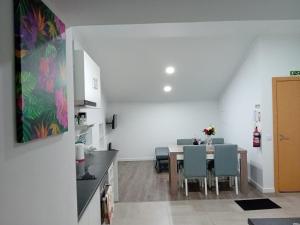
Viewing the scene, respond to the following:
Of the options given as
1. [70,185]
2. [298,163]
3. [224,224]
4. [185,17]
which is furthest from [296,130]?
[70,185]

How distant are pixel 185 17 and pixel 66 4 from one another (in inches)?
29.7

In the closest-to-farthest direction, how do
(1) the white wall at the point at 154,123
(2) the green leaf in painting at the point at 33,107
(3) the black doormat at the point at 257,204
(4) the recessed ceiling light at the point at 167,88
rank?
(2) the green leaf in painting at the point at 33,107 → (3) the black doormat at the point at 257,204 → (4) the recessed ceiling light at the point at 167,88 → (1) the white wall at the point at 154,123

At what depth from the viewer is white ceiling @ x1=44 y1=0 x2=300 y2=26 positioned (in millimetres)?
1505

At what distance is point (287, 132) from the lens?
16.3 ft

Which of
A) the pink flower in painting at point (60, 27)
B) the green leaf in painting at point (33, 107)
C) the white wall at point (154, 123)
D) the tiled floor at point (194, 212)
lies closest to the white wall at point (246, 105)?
the tiled floor at point (194, 212)

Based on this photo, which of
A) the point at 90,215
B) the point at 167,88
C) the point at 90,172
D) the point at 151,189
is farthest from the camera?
the point at 167,88

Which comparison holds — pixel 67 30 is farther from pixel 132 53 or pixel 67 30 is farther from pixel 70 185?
pixel 132 53

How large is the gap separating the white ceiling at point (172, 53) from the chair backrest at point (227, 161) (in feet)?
7.30

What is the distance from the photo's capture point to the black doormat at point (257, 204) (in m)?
4.16

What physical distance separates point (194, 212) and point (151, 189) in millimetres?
1438

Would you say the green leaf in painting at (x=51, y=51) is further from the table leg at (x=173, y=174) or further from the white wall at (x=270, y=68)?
the white wall at (x=270, y=68)

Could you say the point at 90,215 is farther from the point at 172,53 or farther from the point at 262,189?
the point at 172,53

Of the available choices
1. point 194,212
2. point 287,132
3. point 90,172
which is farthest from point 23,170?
point 287,132

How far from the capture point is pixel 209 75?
690cm
